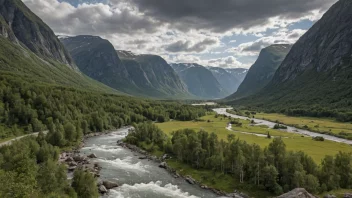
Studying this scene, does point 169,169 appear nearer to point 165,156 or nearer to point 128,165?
point 165,156

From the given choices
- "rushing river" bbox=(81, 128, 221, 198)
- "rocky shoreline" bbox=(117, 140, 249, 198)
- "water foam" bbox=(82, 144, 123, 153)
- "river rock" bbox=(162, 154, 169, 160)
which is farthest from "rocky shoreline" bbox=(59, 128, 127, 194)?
"river rock" bbox=(162, 154, 169, 160)

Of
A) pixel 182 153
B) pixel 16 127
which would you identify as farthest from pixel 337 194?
pixel 16 127

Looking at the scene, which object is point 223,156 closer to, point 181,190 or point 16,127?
point 181,190

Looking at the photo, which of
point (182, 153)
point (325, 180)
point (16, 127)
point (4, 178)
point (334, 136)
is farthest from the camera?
point (334, 136)

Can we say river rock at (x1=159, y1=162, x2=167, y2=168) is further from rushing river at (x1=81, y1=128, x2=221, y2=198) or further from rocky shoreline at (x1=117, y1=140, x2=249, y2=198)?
rushing river at (x1=81, y1=128, x2=221, y2=198)

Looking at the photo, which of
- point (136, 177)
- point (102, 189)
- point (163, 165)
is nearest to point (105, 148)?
point (163, 165)

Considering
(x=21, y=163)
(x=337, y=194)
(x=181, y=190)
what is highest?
(x=21, y=163)

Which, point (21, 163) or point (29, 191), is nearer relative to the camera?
point (29, 191)
